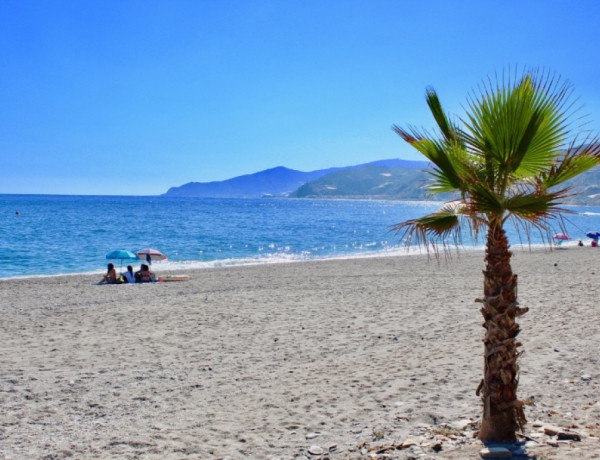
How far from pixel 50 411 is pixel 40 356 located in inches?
114

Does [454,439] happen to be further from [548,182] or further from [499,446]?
[548,182]

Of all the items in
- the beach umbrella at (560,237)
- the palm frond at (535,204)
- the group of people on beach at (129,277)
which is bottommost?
the group of people on beach at (129,277)

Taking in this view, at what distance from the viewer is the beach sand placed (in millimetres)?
5637

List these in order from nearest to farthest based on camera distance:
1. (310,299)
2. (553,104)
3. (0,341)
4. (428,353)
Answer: (553,104) → (428,353) → (0,341) → (310,299)

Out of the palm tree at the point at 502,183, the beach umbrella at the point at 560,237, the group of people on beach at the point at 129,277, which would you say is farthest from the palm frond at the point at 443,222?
the beach umbrella at the point at 560,237

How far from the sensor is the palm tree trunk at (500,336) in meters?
4.52

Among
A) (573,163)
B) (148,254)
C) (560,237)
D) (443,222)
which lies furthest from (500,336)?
(560,237)

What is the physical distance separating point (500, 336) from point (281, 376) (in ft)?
13.7

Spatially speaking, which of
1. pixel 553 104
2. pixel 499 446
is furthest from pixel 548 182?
pixel 499 446

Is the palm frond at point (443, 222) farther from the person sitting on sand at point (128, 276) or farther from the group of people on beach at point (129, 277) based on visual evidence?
the person sitting on sand at point (128, 276)

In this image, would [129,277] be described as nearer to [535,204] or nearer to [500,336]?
[500,336]

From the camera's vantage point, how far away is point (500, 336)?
458cm

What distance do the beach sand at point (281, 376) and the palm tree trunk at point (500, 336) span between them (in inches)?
12.7

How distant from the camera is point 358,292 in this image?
54.5 feet
